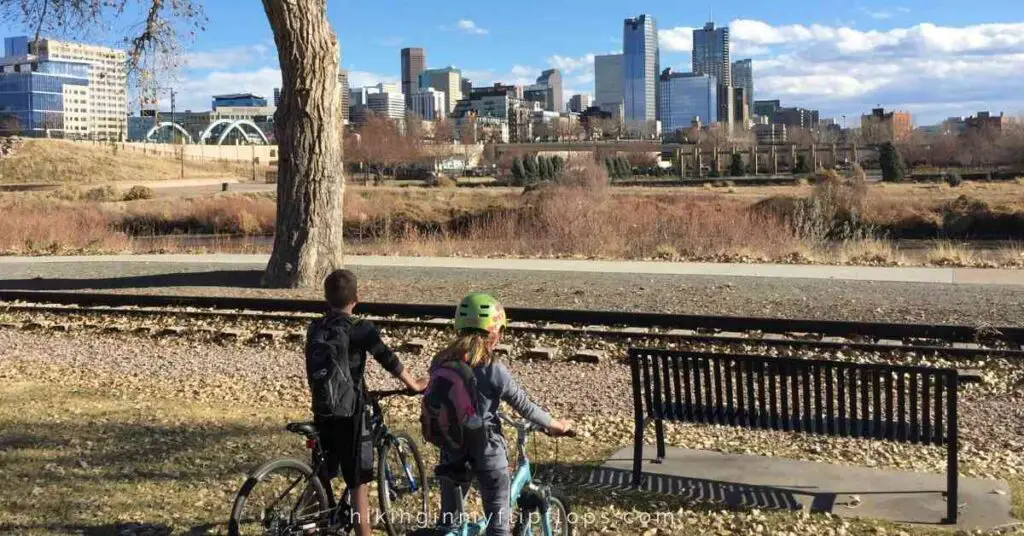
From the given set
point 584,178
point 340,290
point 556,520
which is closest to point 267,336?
point 340,290

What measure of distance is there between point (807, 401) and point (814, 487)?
0.57m

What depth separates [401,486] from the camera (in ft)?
19.9

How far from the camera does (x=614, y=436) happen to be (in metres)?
8.41

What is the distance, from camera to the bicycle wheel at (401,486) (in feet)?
19.0

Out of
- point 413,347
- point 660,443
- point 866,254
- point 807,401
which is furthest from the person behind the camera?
point 866,254

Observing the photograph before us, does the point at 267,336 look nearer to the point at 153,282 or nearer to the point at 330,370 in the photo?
the point at 153,282

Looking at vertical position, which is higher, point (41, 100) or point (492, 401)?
point (41, 100)

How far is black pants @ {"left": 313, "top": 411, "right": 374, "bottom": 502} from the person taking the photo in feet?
17.6

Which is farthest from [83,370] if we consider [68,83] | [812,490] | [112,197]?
[68,83]

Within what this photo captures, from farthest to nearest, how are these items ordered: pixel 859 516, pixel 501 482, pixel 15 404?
1. pixel 15 404
2. pixel 859 516
3. pixel 501 482

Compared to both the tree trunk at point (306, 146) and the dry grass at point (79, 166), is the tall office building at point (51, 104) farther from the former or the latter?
the tree trunk at point (306, 146)

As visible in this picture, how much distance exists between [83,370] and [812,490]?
8.81m

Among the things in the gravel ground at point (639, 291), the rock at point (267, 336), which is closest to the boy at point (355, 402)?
the rock at point (267, 336)

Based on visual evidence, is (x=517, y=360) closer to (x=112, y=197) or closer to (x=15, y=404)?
(x=15, y=404)
